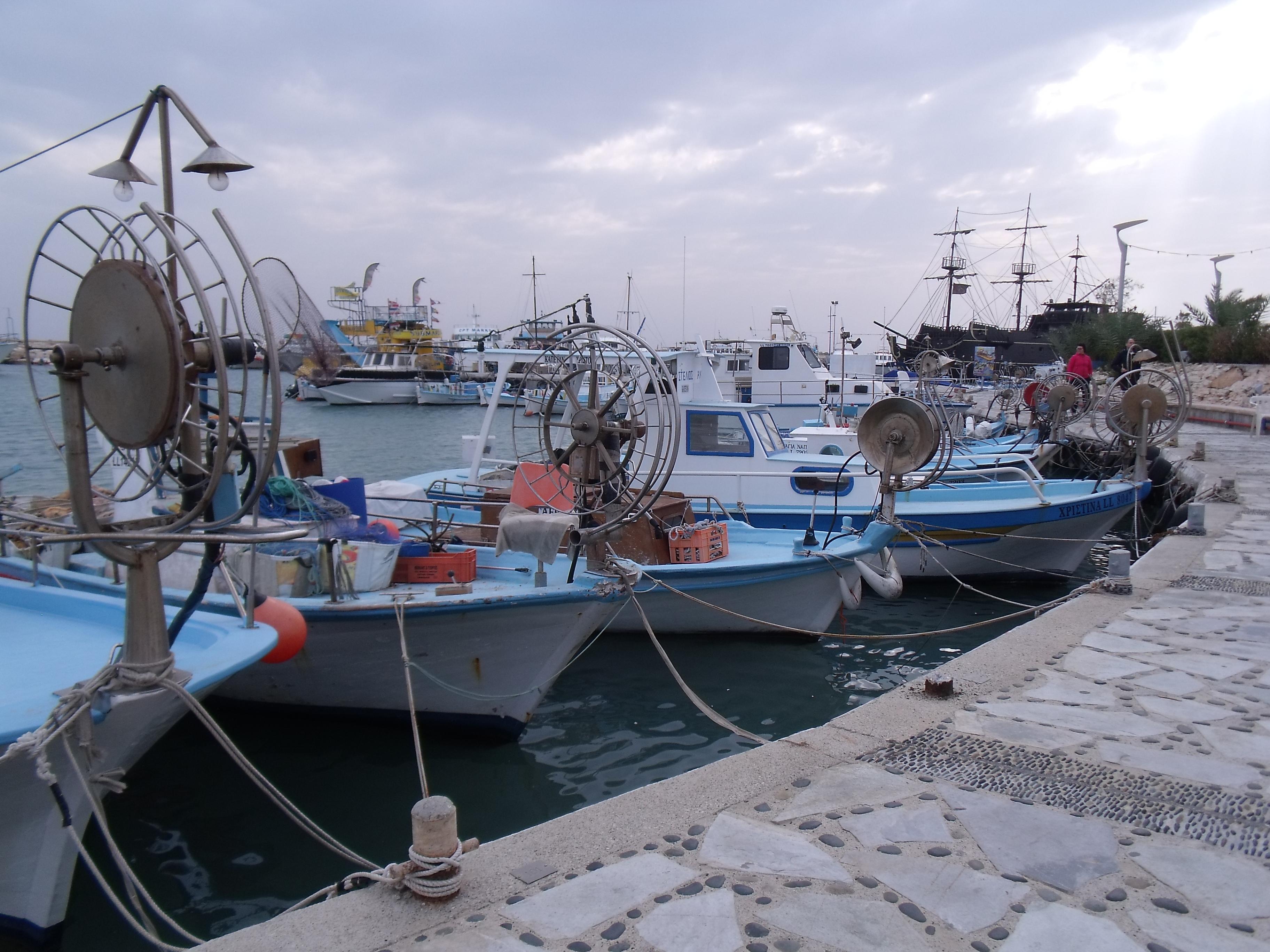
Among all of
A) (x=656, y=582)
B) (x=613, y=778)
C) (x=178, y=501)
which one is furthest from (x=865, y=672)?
(x=178, y=501)

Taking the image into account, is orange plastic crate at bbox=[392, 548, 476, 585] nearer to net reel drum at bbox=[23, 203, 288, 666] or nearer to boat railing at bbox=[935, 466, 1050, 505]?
net reel drum at bbox=[23, 203, 288, 666]

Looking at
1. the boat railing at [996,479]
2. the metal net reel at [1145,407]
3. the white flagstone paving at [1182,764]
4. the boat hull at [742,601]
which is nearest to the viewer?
the white flagstone paving at [1182,764]

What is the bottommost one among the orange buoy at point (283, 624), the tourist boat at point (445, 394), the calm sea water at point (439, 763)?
the calm sea water at point (439, 763)

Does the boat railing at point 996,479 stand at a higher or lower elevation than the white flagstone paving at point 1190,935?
higher

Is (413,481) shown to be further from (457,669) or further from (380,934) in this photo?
(380,934)

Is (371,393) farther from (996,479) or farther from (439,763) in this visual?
(439,763)

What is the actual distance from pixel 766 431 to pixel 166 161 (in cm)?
874

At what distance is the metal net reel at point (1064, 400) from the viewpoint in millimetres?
16484

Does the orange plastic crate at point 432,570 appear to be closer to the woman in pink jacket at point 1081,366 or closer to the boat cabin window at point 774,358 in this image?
the boat cabin window at point 774,358

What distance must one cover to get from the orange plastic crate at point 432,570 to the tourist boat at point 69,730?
1.94 m

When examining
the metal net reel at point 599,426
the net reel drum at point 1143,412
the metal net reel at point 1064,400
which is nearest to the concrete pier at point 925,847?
the metal net reel at point 599,426

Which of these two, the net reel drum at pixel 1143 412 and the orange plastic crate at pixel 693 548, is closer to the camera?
the orange plastic crate at pixel 693 548

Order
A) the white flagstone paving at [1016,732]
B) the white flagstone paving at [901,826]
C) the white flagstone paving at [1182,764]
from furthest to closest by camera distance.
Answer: the white flagstone paving at [1016,732] → the white flagstone paving at [1182,764] → the white flagstone paving at [901,826]

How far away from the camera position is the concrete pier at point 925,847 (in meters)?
2.86
